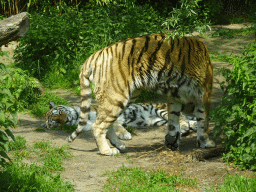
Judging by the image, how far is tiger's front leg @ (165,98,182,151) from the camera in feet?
17.3

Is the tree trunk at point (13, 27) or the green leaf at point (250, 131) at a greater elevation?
the tree trunk at point (13, 27)

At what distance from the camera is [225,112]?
13.8 feet

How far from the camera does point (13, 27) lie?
2.94 meters

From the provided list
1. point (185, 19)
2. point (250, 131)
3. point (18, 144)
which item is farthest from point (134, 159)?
point (185, 19)

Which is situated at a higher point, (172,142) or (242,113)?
(242,113)

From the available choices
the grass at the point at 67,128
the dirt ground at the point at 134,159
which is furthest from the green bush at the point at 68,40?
the dirt ground at the point at 134,159

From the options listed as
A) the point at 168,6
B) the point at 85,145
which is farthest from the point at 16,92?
the point at 168,6

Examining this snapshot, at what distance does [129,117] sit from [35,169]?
326cm

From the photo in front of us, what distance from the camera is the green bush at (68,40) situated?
8.84 metres

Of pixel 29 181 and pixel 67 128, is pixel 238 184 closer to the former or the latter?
pixel 29 181

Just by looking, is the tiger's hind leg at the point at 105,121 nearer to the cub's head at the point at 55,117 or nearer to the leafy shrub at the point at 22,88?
the cub's head at the point at 55,117

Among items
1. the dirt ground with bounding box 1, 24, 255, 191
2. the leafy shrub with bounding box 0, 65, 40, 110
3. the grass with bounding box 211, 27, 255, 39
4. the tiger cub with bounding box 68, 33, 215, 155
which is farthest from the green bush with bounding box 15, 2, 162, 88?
the tiger cub with bounding box 68, 33, 215, 155

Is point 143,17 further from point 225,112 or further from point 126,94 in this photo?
point 225,112

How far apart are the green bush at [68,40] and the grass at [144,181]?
4.81 m
